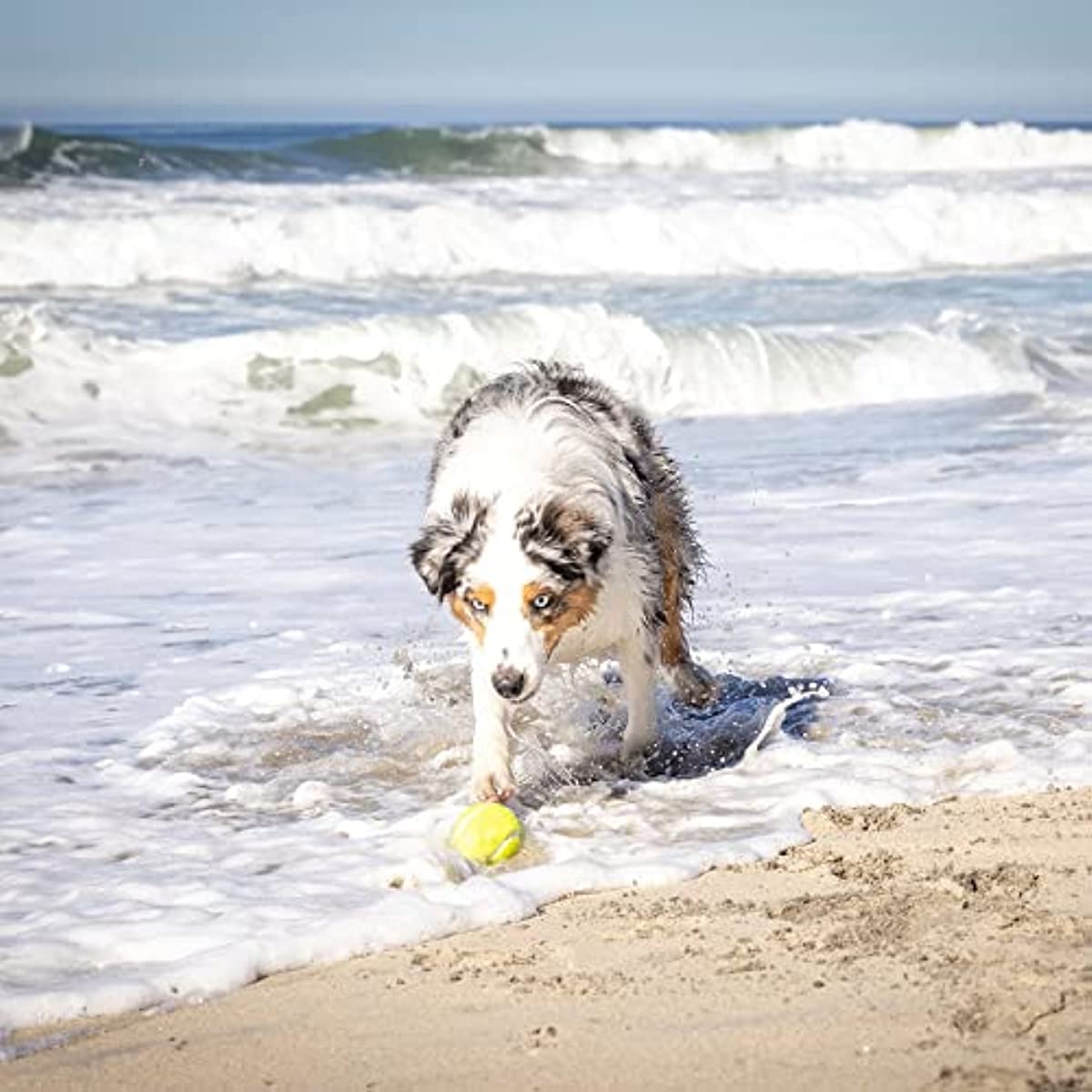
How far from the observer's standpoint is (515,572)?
586cm

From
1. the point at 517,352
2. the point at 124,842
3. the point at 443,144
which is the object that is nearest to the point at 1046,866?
the point at 124,842

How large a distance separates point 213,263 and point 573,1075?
23.1 meters

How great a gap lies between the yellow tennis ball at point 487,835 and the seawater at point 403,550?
81mm

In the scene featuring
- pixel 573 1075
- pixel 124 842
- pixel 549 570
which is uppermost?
pixel 549 570

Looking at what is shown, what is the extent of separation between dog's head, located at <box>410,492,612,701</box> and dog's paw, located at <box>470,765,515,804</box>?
0.51 meters

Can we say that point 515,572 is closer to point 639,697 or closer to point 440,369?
point 639,697

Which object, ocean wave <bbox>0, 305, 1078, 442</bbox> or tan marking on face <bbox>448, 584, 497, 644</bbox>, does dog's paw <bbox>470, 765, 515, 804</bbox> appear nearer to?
tan marking on face <bbox>448, 584, 497, 644</bbox>

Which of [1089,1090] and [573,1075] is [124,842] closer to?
[573,1075]

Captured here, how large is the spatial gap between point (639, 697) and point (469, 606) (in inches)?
46.1

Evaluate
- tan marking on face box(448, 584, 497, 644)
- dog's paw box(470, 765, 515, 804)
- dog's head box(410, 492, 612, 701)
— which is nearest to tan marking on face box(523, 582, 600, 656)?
dog's head box(410, 492, 612, 701)

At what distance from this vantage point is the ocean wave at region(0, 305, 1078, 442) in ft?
57.4

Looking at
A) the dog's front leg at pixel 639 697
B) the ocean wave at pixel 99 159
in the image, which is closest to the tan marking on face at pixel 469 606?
the dog's front leg at pixel 639 697

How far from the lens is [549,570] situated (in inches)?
232

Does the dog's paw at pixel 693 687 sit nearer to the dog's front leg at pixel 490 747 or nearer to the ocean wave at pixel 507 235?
the dog's front leg at pixel 490 747
